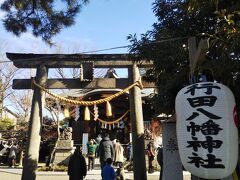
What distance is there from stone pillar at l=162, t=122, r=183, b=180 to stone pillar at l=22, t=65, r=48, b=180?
15.3 feet

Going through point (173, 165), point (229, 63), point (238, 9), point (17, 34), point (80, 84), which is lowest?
A: point (173, 165)

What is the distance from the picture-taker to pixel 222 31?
→ 16.1ft

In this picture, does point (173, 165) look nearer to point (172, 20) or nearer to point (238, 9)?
point (172, 20)

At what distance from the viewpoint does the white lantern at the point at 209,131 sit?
515 cm

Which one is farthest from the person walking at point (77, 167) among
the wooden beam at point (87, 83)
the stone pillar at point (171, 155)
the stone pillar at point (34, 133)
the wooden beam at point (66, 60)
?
the wooden beam at point (66, 60)

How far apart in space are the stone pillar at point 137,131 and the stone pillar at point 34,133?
3042 mm

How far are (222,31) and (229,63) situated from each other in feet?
1.62

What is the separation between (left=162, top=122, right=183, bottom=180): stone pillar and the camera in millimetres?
8656

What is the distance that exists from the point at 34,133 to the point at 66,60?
8.69 feet

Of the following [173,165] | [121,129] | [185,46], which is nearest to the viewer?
[185,46]

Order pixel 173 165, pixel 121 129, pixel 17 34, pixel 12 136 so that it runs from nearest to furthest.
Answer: pixel 173 165
pixel 17 34
pixel 121 129
pixel 12 136

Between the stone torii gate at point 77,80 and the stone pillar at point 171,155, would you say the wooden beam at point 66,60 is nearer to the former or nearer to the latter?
the stone torii gate at point 77,80

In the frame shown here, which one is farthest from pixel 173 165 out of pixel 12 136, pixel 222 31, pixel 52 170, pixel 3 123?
pixel 3 123

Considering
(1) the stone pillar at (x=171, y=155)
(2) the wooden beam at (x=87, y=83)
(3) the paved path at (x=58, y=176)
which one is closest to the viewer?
(1) the stone pillar at (x=171, y=155)
